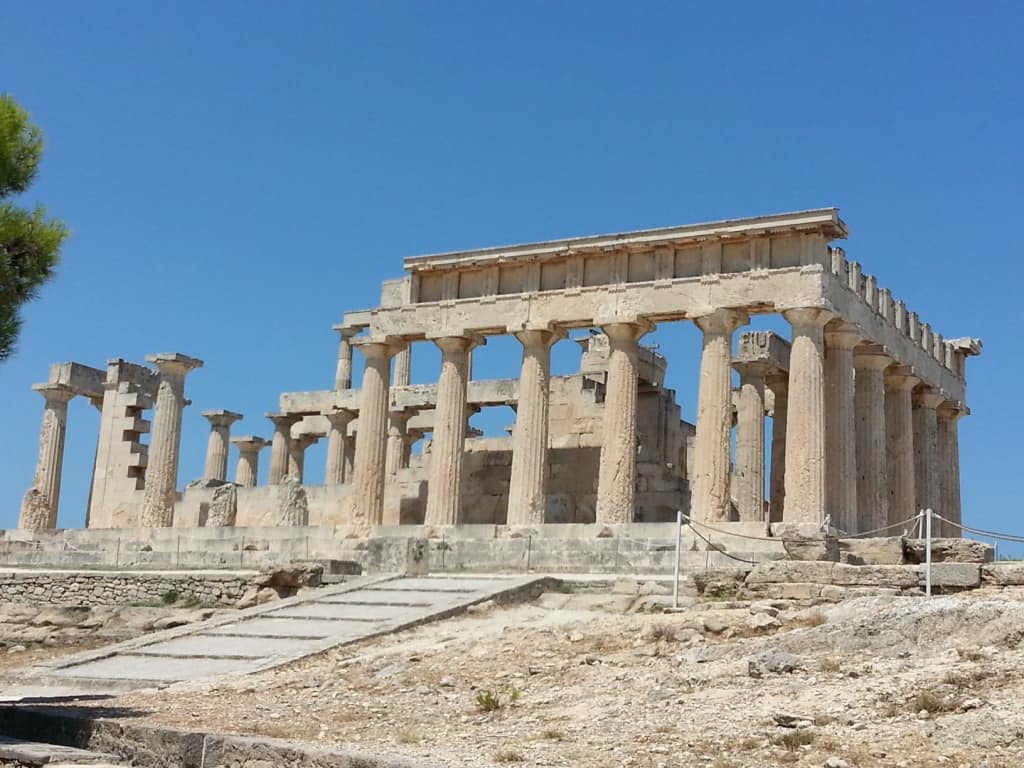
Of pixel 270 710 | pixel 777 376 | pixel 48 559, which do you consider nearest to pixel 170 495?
pixel 48 559

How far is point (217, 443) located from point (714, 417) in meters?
23.8

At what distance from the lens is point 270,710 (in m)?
13.6

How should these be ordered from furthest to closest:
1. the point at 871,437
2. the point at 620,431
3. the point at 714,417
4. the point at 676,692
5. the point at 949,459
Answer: the point at 949,459 → the point at 871,437 → the point at 620,431 → the point at 714,417 → the point at 676,692

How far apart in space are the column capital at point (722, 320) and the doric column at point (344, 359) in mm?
18441

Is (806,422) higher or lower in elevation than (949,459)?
lower

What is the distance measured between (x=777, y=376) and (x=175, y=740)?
26245 millimetres

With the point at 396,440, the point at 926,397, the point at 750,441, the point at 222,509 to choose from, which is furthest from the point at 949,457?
the point at 222,509

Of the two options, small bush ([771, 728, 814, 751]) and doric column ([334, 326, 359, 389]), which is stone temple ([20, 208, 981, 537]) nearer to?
doric column ([334, 326, 359, 389])

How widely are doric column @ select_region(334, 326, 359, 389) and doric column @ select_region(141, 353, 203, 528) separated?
7162 mm

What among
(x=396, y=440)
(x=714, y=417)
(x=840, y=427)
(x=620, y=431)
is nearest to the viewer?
(x=714, y=417)

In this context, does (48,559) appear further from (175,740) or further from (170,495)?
(175,740)

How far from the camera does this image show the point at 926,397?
116ft

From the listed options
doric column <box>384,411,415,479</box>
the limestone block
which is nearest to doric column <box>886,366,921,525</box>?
doric column <box>384,411,415,479</box>

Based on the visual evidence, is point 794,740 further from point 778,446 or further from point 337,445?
point 337,445
